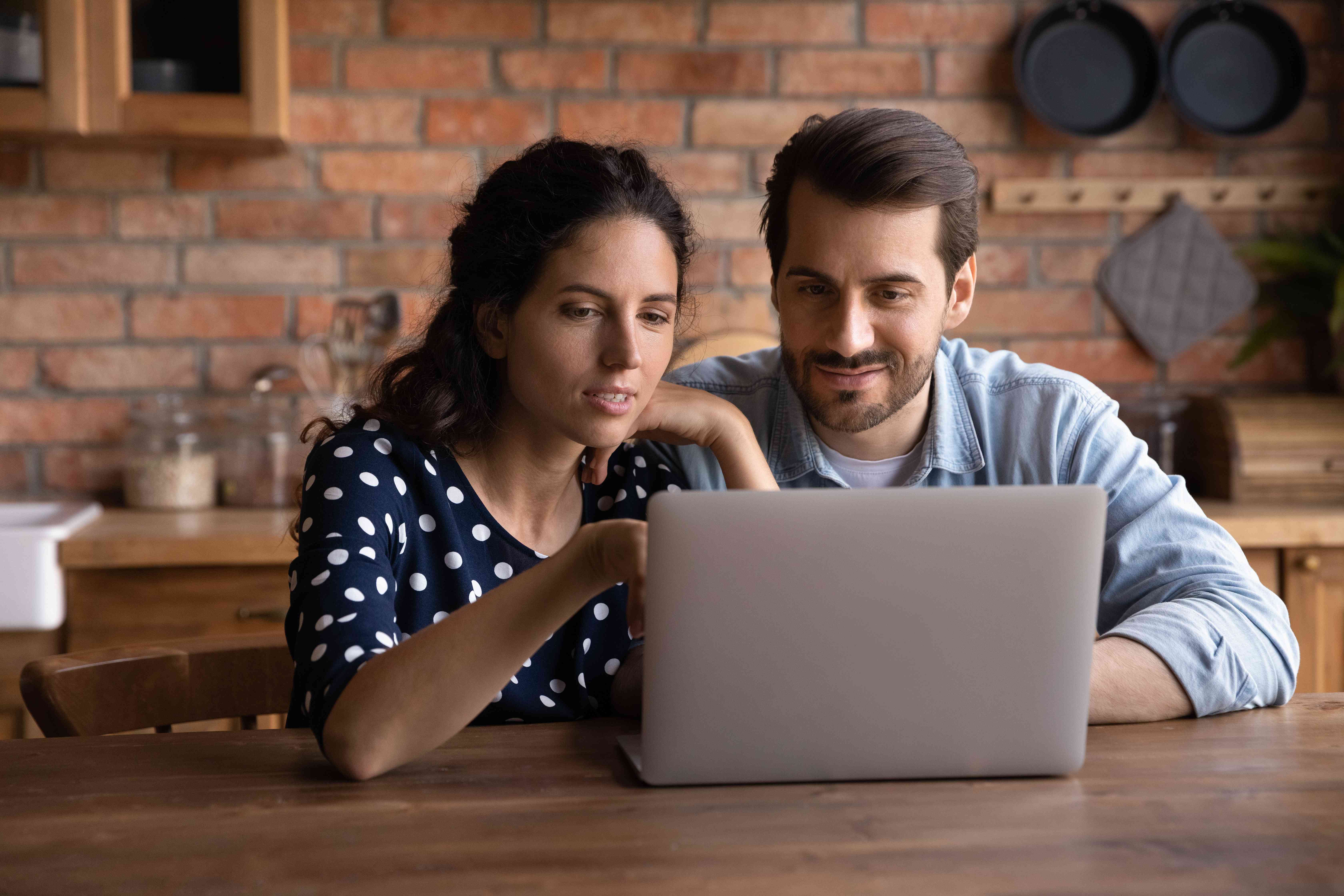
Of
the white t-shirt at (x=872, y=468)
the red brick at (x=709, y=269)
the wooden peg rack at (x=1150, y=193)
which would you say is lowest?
the white t-shirt at (x=872, y=468)

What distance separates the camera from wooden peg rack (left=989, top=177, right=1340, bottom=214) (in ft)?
7.68

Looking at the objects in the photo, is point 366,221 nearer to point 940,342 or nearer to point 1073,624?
point 940,342

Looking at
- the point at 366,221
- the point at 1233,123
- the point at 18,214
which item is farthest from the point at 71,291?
the point at 1233,123

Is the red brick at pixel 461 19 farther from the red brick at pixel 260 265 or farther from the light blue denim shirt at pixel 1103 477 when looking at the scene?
the light blue denim shirt at pixel 1103 477

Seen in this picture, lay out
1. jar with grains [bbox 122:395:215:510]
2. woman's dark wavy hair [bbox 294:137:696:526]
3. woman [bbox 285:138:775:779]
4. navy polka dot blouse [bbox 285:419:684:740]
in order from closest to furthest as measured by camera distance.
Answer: navy polka dot blouse [bbox 285:419:684:740], woman [bbox 285:138:775:779], woman's dark wavy hair [bbox 294:137:696:526], jar with grains [bbox 122:395:215:510]

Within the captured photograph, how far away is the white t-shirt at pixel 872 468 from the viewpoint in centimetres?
137

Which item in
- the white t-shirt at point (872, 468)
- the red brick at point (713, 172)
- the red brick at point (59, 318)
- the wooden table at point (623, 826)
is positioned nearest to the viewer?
the wooden table at point (623, 826)

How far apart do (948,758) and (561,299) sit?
566mm

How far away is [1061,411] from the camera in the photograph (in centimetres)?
130

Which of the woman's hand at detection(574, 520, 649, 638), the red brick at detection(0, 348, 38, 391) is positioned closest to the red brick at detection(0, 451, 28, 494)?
the red brick at detection(0, 348, 38, 391)

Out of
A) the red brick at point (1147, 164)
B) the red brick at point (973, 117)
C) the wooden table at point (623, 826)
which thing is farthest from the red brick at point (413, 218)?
the wooden table at point (623, 826)

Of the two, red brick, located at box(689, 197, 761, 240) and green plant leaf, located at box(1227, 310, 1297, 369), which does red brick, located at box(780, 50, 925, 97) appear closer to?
red brick, located at box(689, 197, 761, 240)

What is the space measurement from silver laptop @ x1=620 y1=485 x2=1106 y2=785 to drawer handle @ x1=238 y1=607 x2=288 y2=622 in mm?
1230

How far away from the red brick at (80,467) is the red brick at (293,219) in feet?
1.62
